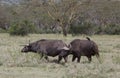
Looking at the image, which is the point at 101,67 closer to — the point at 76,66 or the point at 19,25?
the point at 76,66

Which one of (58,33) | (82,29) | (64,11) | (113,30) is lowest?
(58,33)

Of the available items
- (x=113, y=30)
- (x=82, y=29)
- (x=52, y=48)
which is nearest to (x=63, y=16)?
(x=82, y=29)

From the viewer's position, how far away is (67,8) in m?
45.7

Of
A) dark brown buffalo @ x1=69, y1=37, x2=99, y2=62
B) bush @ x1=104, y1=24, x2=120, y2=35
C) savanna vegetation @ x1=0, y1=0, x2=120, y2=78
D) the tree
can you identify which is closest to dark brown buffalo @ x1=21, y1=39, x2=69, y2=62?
savanna vegetation @ x1=0, y1=0, x2=120, y2=78

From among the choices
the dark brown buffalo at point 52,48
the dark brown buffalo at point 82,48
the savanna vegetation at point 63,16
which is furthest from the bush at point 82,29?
the dark brown buffalo at point 82,48

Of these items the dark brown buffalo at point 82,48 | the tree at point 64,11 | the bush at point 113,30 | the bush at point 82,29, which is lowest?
the bush at point 113,30

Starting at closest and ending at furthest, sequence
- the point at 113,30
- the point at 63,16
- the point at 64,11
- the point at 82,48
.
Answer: the point at 82,48
the point at 63,16
the point at 64,11
the point at 113,30

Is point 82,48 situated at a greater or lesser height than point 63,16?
greater

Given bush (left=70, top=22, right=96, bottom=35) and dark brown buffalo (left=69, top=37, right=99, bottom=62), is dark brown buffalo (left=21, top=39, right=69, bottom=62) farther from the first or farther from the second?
bush (left=70, top=22, right=96, bottom=35)

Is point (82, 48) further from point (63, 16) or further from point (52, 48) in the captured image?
point (63, 16)

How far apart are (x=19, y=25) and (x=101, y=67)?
3006 cm

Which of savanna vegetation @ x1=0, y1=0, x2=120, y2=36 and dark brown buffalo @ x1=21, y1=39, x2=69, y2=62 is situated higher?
dark brown buffalo @ x1=21, y1=39, x2=69, y2=62

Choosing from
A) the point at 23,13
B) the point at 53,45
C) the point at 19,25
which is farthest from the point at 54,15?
the point at 53,45

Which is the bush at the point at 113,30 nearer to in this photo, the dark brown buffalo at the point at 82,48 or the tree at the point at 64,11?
the tree at the point at 64,11
